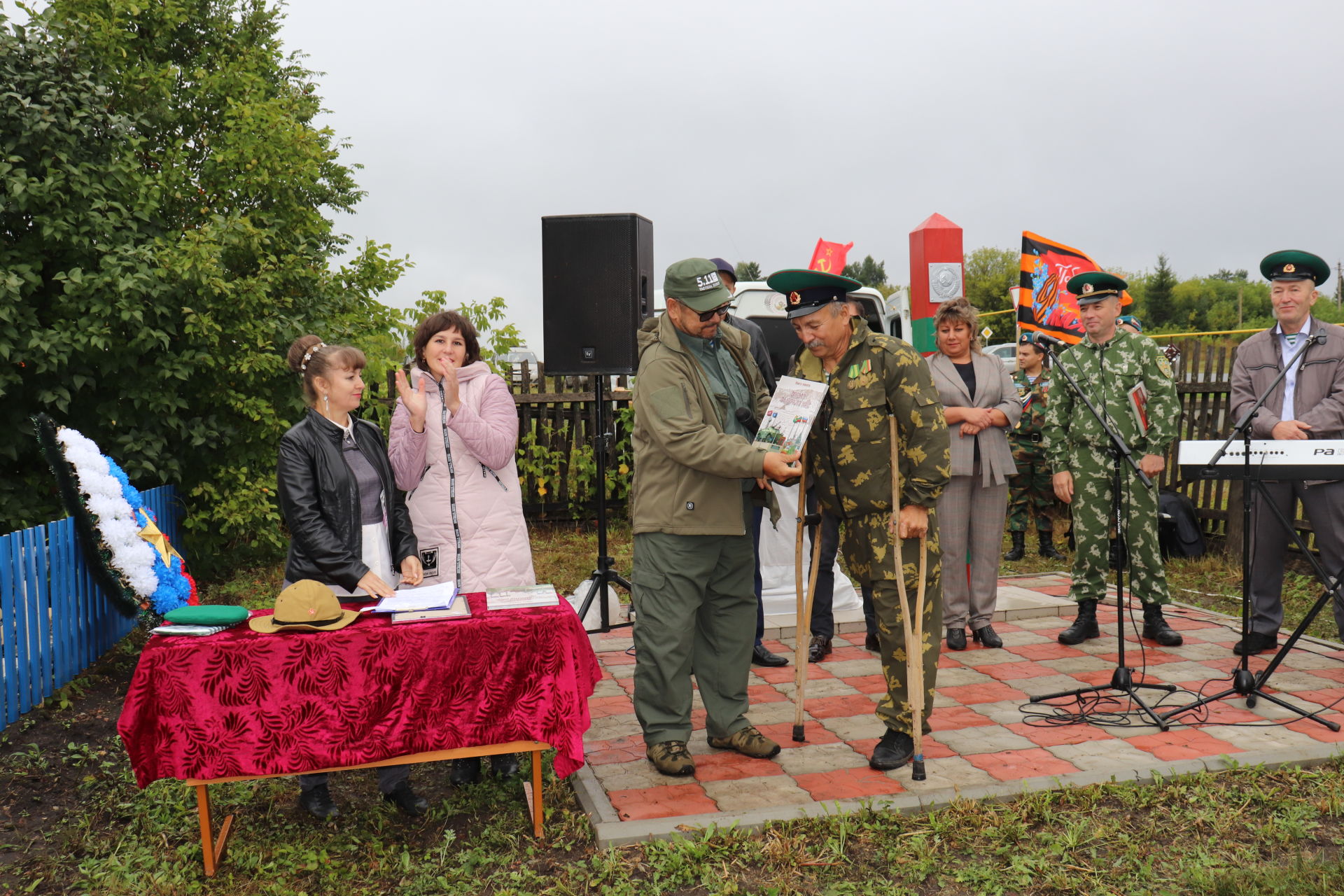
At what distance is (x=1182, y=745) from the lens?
159 inches

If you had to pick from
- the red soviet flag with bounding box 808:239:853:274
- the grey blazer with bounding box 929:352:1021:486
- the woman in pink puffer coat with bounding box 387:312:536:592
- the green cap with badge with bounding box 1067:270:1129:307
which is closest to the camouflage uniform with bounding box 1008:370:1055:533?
the red soviet flag with bounding box 808:239:853:274

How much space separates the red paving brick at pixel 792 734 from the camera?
417 centimetres

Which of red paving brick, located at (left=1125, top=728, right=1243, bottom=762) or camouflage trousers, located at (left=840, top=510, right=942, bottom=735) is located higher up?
camouflage trousers, located at (left=840, top=510, right=942, bottom=735)

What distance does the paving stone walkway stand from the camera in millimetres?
3580

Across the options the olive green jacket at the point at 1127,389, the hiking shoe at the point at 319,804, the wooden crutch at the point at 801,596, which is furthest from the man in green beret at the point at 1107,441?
the hiking shoe at the point at 319,804

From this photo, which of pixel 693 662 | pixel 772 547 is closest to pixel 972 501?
pixel 772 547

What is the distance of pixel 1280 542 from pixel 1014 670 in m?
1.75

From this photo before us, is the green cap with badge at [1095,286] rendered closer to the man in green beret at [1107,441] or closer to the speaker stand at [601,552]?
the man in green beret at [1107,441]

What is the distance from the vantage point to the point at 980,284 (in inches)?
2926

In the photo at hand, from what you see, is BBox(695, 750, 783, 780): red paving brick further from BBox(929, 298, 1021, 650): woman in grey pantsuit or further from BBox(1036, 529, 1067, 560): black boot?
BBox(1036, 529, 1067, 560): black boot

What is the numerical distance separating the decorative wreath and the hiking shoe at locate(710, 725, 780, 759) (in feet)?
10.5

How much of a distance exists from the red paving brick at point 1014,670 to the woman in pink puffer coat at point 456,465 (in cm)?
268

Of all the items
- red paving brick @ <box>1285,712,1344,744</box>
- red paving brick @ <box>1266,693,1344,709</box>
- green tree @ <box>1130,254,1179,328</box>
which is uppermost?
green tree @ <box>1130,254,1179,328</box>

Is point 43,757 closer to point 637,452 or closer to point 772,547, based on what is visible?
point 637,452
